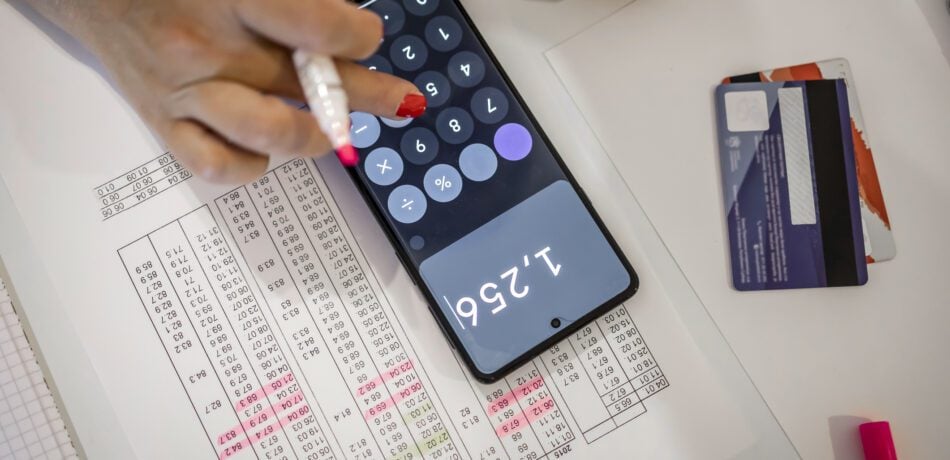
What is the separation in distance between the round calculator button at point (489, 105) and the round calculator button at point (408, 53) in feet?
0.15

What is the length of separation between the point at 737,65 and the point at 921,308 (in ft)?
0.69

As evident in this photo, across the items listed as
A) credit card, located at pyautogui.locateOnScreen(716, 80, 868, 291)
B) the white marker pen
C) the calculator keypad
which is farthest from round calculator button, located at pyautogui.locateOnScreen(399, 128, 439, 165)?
credit card, located at pyautogui.locateOnScreen(716, 80, 868, 291)

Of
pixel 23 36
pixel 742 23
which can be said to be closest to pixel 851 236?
pixel 742 23

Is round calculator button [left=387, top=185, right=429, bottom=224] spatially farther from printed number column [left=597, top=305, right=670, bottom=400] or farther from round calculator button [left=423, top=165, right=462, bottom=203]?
printed number column [left=597, top=305, right=670, bottom=400]

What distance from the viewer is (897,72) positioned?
47 cm

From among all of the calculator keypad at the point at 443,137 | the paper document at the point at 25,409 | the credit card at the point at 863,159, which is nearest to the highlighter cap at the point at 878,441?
the credit card at the point at 863,159

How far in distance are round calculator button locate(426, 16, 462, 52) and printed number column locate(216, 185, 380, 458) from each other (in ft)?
0.48

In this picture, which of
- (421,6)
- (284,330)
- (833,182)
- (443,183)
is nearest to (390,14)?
(421,6)

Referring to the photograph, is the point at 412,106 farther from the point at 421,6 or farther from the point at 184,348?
the point at 184,348

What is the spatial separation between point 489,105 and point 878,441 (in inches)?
13.2

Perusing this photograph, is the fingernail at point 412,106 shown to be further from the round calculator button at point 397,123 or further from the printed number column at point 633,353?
the printed number column at point 633,353

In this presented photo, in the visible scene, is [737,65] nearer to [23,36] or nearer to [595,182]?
[595,182]

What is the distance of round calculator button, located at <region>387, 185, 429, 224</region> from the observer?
1.43 ft

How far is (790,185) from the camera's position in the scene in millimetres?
458
